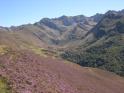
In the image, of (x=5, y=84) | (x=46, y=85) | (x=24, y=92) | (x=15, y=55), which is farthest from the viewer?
(x=15, y=55)

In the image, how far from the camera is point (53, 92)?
43.2 meters

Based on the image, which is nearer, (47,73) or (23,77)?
(23,77)

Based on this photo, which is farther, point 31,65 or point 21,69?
point 31,65

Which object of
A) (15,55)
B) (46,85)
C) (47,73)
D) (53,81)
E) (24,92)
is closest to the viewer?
(24,92)

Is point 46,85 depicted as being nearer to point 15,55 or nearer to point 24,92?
point 24,92

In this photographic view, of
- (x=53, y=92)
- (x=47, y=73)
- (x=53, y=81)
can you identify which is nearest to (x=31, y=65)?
(x=47, y=73)

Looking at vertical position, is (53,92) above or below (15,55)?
below

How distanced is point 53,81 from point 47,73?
190 inches

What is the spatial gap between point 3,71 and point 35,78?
5.08 metres

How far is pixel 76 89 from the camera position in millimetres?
51188

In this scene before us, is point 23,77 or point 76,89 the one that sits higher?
point 23,77

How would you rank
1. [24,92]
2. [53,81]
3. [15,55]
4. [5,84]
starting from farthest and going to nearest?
[15,55] < [53,81] < [5,84] < [24,92]

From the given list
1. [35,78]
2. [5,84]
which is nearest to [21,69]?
[35,78]

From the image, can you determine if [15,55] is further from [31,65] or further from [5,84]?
[5,84]
